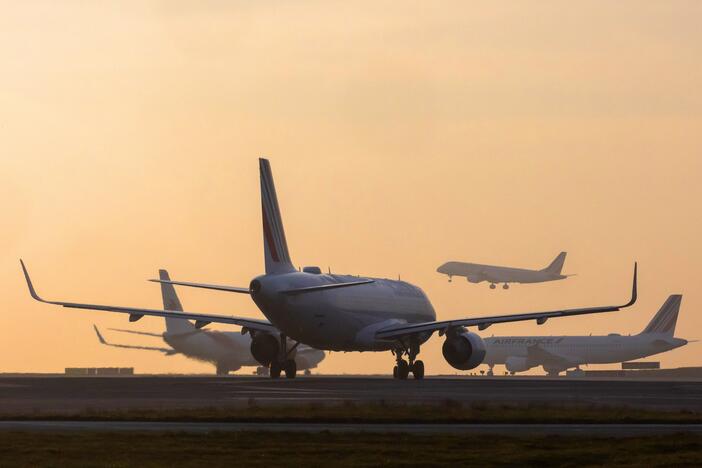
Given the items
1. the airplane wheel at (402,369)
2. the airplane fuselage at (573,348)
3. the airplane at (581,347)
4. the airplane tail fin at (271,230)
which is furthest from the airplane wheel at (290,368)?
the airplane fuselage at (573,348)

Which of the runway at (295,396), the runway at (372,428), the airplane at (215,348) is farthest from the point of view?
the airplane at (215,348)

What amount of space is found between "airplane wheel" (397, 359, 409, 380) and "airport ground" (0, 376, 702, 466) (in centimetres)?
2297

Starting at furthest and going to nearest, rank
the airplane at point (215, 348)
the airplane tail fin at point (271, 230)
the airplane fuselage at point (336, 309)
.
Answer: the airplane at point (215, 348)
the airplane tail fin at point (271, 230)
the airplane fuselage at point (336, 309)

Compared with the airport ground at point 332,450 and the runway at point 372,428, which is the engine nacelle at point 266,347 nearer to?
the runway at point 372,428

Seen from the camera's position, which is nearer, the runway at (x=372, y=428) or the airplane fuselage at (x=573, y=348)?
the runway at (x=372, y=428)

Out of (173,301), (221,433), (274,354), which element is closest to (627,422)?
(221,433)

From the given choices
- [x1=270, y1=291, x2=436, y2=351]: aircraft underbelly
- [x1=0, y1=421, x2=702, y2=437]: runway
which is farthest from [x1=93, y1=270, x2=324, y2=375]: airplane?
[x1=0, y1=421, x2=702, y2=437]: runway

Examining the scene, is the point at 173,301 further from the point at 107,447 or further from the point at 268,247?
the point at 107,447

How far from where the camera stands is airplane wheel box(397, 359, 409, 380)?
81.7 metres

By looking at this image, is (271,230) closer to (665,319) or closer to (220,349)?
(220,349)

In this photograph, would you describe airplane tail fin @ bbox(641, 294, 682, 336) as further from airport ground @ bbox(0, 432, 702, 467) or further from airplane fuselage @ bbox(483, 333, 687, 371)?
airport ground @ bbox(0, 432, 702, 467)

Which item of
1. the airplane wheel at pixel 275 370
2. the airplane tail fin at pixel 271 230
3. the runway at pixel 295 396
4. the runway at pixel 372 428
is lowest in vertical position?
the runway at pixel 372 428

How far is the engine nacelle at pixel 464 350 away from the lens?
78938 mm

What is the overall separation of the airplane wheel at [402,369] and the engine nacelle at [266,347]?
659 centimetres
